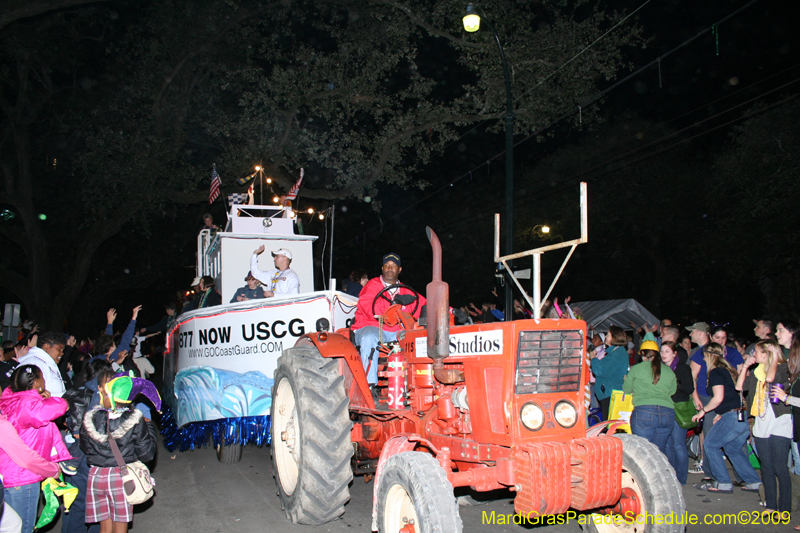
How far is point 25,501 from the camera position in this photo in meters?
4.00

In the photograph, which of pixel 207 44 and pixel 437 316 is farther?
pixel 207 44

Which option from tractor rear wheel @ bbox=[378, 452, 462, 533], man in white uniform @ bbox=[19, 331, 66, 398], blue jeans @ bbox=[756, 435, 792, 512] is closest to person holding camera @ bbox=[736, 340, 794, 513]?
blue jeans @ bbox=[756, 435, 792, 512]

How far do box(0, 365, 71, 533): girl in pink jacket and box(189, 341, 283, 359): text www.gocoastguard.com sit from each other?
241cm

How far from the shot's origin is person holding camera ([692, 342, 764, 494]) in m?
6.30

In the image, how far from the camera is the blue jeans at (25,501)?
3947 mm

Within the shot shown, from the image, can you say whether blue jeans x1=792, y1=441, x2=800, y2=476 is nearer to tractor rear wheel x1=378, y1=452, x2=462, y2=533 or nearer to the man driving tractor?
the man driving tractor

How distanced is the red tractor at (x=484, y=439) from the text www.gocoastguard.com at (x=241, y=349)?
192 centimetres

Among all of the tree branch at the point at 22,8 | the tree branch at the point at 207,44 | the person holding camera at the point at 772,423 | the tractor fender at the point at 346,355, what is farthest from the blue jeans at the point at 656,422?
the tree branch at the point at 207,44

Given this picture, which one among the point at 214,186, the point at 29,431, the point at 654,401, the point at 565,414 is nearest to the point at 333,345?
the point at 565,414

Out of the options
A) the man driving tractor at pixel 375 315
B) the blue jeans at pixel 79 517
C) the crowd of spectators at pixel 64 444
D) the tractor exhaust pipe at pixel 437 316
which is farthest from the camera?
the man driving tractor at pixel 375 315

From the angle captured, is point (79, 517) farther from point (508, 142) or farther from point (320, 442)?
point (508, 142)

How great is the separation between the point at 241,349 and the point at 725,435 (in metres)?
5.67

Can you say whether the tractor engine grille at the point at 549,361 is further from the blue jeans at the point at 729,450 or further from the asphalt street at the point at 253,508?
the blue jeans at the point at 729,450

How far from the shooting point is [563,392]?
3.69m
